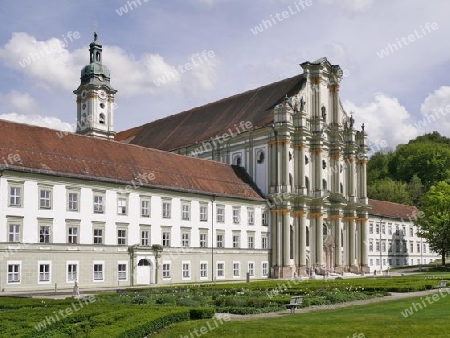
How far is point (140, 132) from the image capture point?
279ft

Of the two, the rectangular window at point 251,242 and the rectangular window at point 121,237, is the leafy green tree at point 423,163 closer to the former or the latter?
the rectangular window at point 251,242

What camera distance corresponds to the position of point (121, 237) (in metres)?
46.3

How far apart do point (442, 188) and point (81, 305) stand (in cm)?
7115

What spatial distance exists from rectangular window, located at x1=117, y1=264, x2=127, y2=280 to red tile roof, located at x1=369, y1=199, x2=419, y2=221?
4798cm

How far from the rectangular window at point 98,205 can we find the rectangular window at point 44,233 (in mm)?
4375

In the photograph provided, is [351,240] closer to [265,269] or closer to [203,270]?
[265,269]

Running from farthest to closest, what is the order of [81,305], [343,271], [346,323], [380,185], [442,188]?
[380,185] < [442,188] < [343,271] < [81,305] < [346,323]

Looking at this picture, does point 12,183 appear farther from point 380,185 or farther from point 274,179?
point 380,185

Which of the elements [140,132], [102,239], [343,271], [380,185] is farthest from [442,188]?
[102,239]

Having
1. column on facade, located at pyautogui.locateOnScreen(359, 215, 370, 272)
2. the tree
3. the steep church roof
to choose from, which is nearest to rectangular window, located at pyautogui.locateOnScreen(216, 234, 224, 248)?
the steep church roof

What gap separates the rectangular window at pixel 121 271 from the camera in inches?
1795

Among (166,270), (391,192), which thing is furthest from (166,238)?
(391,192)

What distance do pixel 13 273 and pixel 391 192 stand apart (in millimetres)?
88466

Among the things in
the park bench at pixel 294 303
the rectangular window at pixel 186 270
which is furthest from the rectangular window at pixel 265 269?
the park bench at pixel 294 303
